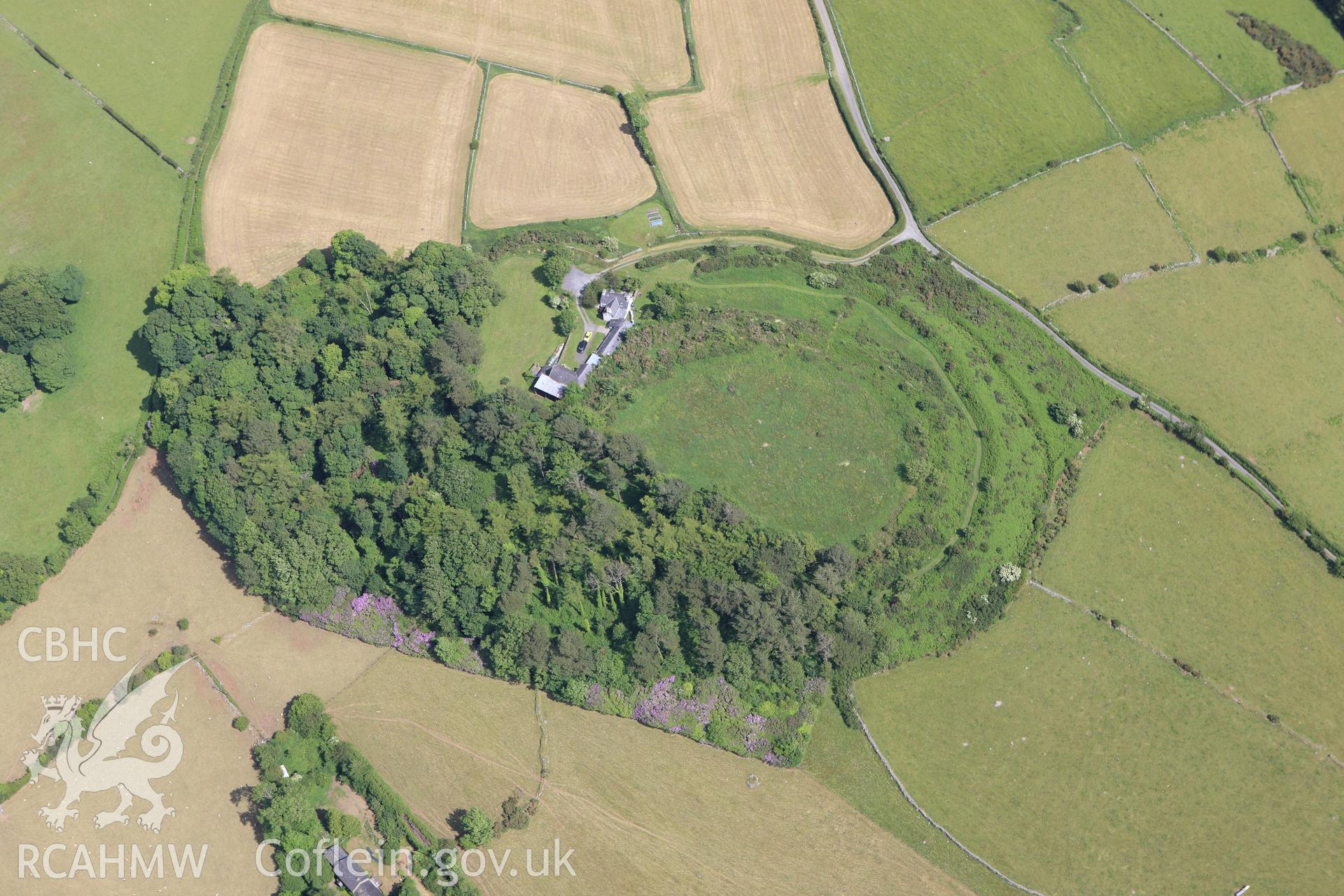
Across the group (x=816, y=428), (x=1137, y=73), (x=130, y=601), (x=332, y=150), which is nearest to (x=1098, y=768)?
(x=816, y=428)

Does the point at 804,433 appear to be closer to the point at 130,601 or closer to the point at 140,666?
the point at 140,666

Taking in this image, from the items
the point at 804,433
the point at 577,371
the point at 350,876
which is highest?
the point at 804,433

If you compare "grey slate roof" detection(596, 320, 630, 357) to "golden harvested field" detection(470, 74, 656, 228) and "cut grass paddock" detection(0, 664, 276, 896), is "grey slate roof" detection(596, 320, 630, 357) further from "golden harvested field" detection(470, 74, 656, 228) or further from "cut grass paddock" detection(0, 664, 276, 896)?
"cut grass paddock" detection(0, 664, 276, 896)

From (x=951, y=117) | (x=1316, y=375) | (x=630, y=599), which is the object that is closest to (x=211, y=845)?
(x=630, y=599)

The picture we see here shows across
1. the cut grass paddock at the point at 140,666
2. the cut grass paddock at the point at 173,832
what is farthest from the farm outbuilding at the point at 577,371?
the cut grass paddock at the point at 173,832

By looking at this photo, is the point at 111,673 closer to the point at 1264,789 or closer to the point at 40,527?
the point at 40,527
